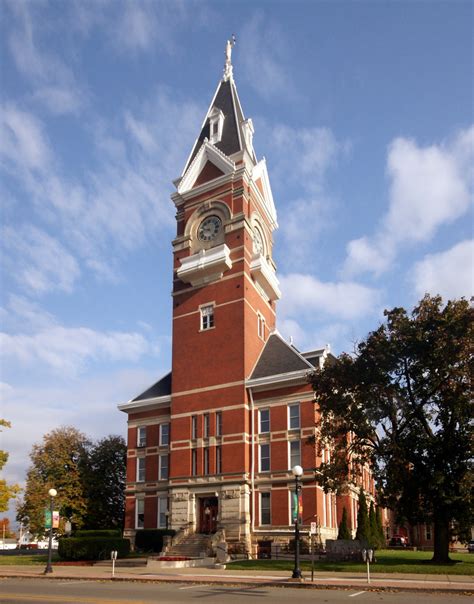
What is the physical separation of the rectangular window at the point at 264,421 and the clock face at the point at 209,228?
A: 46.5 ft

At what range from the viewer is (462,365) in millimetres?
27000

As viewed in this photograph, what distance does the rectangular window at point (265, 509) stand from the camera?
37672 millimetres

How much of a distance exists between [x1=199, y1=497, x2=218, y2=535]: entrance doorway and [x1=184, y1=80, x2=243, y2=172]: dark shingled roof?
26783 millimetres

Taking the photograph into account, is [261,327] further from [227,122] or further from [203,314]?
[227,122]

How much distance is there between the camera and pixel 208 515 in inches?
1551

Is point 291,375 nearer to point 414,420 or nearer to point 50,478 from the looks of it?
point 414,420

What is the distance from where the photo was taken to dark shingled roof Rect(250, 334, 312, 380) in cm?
4009

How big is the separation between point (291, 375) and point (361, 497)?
42.0 ft

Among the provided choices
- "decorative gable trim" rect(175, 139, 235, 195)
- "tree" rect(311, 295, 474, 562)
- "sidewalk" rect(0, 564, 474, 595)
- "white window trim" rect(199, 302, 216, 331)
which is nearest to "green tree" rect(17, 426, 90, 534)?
"white window trim" rect(199, 302, 216, 331)

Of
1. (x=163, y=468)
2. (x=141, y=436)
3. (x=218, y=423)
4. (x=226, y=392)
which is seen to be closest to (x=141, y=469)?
(x=163, y=468)

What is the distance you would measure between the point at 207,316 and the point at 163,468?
11697 millimetres

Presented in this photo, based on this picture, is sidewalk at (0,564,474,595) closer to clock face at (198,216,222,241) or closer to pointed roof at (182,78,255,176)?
clock face at (198,216,222,241)

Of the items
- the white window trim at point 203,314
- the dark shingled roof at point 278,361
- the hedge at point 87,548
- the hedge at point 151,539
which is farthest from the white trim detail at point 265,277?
the hedge at point 87,548

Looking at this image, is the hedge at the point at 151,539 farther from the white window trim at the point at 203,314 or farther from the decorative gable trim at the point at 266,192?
the decorative gable trim at the point at 266,192
